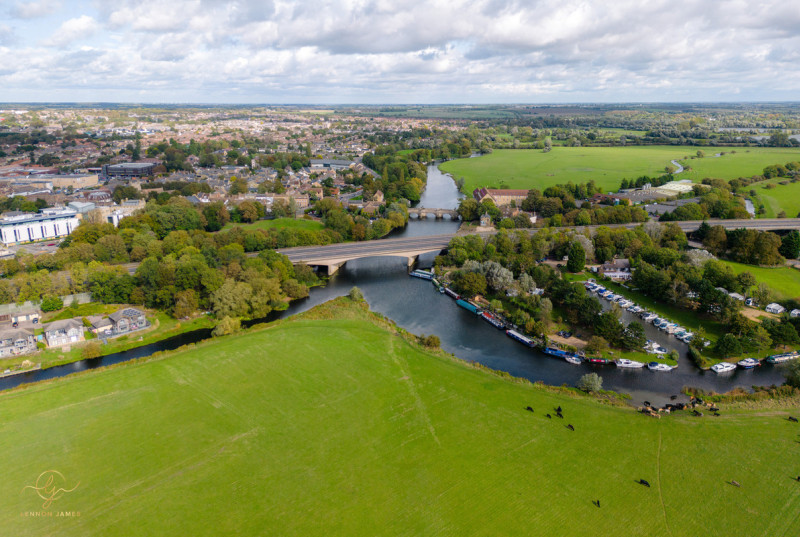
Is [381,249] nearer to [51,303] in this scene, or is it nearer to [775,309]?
[51,303]

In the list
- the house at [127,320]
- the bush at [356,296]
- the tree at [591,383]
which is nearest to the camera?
the tree at [591,383]

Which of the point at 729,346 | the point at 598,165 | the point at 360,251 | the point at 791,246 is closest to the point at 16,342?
the point at 360,251

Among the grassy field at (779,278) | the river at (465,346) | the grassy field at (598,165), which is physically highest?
the grassy field at (598,165)

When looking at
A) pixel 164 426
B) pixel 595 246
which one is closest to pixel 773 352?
pixel 595 246

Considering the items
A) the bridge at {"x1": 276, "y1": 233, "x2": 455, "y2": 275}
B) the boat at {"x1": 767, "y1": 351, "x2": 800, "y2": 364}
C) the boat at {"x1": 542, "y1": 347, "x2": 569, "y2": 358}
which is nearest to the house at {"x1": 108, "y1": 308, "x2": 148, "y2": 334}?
the bridge at {"x1": 276, "y1": 233, "x2": 455, "y2": 275}

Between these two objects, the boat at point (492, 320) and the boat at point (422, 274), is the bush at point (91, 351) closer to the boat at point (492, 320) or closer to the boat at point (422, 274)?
the boat at point (422, 274)

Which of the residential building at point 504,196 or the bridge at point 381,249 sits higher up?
the residential building at point 504,196

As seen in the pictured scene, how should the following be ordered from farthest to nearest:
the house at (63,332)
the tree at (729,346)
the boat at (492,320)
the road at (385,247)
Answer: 1. the road at (385,247)
2. the boat at (492,320)
3. the house at (63,332)
4. the tree at (729,346)

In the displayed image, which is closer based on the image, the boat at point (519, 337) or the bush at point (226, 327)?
the boat at point (519, 337)

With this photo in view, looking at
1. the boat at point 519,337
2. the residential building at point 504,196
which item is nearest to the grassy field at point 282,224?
the residential building at point 504,196
